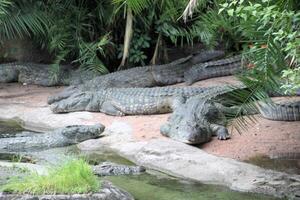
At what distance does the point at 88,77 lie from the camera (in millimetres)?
11133

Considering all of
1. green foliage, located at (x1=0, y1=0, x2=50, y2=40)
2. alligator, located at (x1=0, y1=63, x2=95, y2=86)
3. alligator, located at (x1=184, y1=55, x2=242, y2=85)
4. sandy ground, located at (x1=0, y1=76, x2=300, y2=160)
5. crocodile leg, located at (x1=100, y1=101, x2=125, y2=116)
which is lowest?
sandy ground, located at (x1=0, y1=76, x2=300, y2=160)

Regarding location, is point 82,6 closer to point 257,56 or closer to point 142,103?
point 142,103

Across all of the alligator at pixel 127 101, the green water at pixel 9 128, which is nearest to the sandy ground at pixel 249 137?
the alligator at pixel 127 101

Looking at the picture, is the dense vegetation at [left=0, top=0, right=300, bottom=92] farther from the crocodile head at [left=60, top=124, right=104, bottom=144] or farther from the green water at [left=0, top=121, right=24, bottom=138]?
the crocodile head at [left=60, top=124, right=104, bottom=144]

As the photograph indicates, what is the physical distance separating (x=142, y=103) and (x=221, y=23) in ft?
6.01

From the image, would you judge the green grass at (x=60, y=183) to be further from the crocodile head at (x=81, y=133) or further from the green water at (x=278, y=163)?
the crocodile head at (x=81, y=133)

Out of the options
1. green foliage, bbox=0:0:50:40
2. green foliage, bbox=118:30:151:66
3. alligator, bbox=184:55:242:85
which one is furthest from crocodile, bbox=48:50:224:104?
green foliage, bbox=0:0:50:40

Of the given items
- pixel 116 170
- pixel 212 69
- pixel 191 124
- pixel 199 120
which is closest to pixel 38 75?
pixel 212 69

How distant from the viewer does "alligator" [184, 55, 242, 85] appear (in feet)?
33.5

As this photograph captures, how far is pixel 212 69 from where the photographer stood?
408 inches

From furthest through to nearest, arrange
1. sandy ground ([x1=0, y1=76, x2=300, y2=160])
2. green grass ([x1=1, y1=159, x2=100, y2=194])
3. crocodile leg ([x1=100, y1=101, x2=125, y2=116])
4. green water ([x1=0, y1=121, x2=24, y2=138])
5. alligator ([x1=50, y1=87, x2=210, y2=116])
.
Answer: crocodile leg ([x1=100, y1=101, x2=125, y2=116]), alligator ([x1=50, y1=87, x2=210, y2=116]), green water ([x1=0, y1=121, x2=24, y2=138]), sandy ground ([x1=0, y1=76, x2=300, y2=160]), green grass ([x1=1, y1=159, x2=100, y2=194])

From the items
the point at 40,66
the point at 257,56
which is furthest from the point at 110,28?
the point at 257,56

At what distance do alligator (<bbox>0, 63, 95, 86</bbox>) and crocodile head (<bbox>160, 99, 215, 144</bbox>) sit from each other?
3721mm

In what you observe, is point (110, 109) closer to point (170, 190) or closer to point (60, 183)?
point (170, 190)
